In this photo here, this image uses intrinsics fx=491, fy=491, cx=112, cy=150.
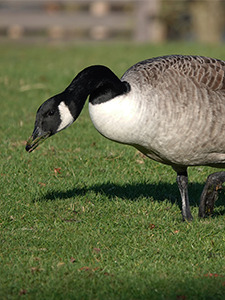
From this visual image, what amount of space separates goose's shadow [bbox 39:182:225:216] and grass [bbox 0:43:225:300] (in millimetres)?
13

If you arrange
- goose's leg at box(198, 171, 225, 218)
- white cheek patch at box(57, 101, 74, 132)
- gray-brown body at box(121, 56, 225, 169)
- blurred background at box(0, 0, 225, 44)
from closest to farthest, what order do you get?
white cheek patch at box(57, 101, 74, 132) → gray-brown body at box(121, 56, 225, 169) → goose's leg at box(198, 171, 225, 218) → blurred background at box(0, 0, 225, 44)

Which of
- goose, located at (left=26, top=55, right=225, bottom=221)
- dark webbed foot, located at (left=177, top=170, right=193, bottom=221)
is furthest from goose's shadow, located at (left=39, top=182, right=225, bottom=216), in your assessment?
goose, located at (left=26, top=55, right=225, bottom=221)

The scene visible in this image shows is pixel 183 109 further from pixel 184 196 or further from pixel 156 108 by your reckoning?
pixel 184 196

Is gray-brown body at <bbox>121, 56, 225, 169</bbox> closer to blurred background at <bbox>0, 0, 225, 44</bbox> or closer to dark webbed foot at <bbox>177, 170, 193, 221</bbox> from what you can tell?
dark webbed foot at <bbox>177, 170, 193, 221</bbox>

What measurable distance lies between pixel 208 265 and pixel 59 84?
322 inches

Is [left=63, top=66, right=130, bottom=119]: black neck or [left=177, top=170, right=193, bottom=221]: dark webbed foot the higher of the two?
[left=63, top=66, right=130, bottom=119]: black neck

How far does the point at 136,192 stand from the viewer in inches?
235

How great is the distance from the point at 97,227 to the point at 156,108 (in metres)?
1.42

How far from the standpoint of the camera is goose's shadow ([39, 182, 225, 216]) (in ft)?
19.0

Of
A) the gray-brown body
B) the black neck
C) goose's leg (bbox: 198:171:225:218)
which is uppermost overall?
the black neck

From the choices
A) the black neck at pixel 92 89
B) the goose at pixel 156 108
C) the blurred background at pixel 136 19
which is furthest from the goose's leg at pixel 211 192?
the blurred background at pixel 136 19

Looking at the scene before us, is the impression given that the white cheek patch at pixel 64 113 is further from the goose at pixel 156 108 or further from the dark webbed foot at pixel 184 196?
the dark webbed foot at pixel 184 196

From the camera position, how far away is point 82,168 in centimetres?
659

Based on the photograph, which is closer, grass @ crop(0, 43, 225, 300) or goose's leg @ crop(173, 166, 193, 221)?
grass @ crop(0, 43, 225, 300)
